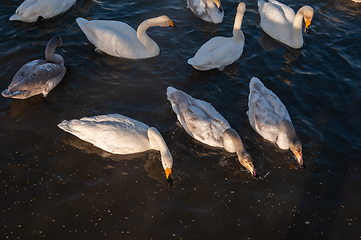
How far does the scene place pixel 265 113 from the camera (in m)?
7.79

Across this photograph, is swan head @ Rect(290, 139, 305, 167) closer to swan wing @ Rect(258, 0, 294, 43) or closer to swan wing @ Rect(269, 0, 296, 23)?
swan wing @ Rect(258, 0, 294, 43)

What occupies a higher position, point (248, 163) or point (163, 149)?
point (163, 149)

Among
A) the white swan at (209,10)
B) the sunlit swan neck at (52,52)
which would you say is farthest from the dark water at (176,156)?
the white swan at (209,10)

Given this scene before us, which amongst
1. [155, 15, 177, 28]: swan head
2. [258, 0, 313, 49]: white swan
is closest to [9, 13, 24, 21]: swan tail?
[155, 15, 177, 28]: swan head

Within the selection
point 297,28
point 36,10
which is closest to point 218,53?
point 297,28

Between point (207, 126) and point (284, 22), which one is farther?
point (284, 22)

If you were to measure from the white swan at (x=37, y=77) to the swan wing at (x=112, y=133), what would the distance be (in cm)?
179

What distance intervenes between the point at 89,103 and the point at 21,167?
8.26 ft

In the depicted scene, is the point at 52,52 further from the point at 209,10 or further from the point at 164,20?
the point at 209,10

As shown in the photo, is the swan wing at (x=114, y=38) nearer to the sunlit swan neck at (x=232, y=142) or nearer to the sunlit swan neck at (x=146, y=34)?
the sunlit swan neck at (x=146, y=34)

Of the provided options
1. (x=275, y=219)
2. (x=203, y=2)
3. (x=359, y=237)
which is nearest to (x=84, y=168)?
(x=275, y=219)

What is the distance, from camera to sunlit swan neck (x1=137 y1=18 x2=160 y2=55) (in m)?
9.61

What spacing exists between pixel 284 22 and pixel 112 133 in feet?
26.7

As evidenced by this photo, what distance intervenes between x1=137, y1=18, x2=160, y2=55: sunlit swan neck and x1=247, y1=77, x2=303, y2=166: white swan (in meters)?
3.66
